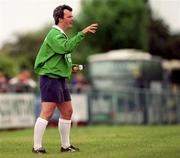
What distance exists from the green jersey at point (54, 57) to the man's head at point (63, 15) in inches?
5.1

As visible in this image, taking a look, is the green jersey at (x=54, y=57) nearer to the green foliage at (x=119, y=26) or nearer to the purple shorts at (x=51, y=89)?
the purple shorts at (x=51, y=89)

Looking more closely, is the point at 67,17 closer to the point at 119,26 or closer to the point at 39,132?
the point at 39,132

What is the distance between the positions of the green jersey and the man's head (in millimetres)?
129

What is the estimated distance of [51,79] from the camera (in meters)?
13.0

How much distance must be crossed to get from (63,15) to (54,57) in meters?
0.68

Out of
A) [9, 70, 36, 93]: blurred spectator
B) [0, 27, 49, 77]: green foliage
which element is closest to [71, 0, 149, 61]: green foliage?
[0, 27, 49, 77]: green foliage

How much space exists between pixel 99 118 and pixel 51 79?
19.7 m

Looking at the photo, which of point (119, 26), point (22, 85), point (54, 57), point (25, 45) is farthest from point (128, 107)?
point (25, 45)

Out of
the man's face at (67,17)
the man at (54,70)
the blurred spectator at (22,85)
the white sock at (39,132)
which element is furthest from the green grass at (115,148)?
the blurred spectator at (22,85)

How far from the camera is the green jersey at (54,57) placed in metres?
12.9

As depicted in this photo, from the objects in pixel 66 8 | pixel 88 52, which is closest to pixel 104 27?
pixel 88 52

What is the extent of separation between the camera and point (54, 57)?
42.7 ft

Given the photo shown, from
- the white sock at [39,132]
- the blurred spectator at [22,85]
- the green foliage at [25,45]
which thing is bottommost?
the white sock at [39,132]

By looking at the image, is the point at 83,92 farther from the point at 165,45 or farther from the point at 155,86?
the point at 165,45
